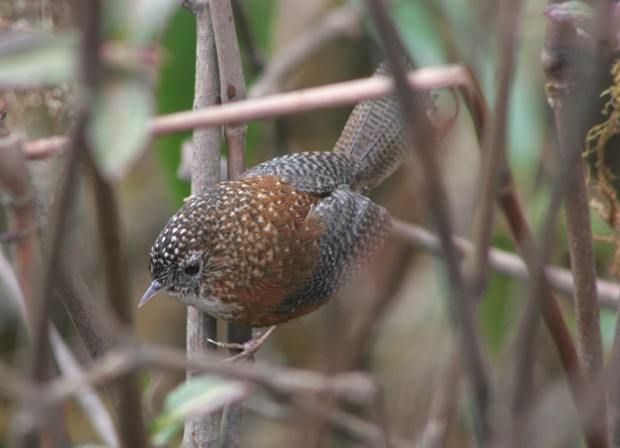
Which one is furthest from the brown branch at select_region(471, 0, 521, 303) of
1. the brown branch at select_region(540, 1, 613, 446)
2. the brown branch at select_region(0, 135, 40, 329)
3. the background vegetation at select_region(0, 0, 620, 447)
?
the brown branch at select_region(0, 135, 40, 329)

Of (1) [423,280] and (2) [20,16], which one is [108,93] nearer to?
(2) [20,16]

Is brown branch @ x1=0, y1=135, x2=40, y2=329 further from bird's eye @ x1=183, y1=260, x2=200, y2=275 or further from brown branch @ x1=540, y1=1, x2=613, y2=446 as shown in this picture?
bird's eye @ x1=183, y1=260, x2=200, y2=275

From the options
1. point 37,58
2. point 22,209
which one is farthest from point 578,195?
point 37,58

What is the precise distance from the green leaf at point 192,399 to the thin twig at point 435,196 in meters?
0.30

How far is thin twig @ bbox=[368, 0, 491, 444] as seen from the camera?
0.86 metres

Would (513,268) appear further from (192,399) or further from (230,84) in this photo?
(192,399)

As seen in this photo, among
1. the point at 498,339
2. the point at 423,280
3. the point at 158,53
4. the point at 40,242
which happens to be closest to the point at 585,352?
the point at 40,242

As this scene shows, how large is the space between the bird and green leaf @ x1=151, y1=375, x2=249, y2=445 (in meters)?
1.29

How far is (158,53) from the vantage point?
966 mm

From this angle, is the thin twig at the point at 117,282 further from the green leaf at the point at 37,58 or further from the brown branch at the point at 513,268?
the brown branch at the point at 513,268

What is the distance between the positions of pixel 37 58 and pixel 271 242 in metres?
2.01

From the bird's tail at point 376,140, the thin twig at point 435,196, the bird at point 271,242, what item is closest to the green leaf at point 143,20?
the thin twig at point 435,196

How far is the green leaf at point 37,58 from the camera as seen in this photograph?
89 cm

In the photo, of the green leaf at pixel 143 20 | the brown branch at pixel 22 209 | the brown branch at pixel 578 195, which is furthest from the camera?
the brown branch at pixel 578 195
